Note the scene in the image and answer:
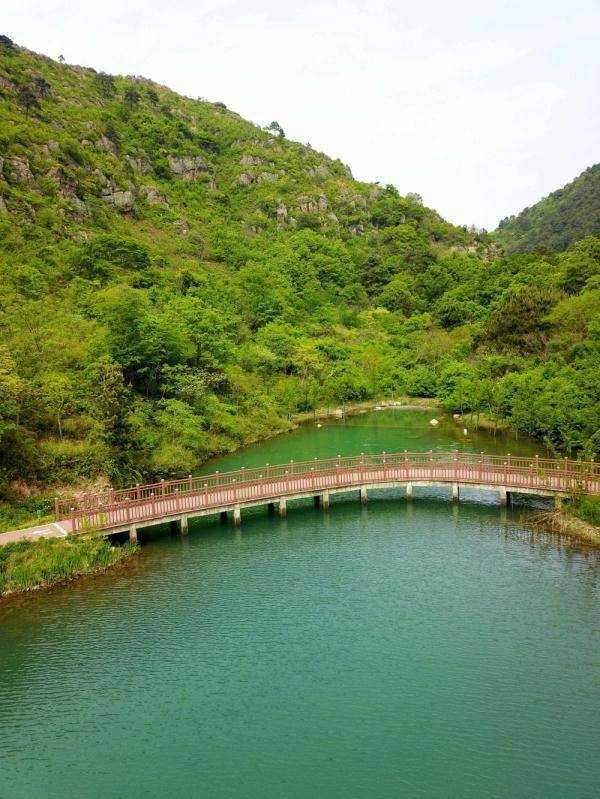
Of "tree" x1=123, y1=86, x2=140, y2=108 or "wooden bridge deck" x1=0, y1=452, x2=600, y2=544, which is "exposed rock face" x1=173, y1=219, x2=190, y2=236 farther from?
"wooden bridge deck" x1=0, y1=452, x2=600, y2=544

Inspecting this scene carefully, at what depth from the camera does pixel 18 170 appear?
55.0 m

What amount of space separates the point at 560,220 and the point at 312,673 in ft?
401

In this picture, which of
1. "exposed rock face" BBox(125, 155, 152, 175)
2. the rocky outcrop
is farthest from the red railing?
"exposed rock face" BBox(125, 155, 152, 175)

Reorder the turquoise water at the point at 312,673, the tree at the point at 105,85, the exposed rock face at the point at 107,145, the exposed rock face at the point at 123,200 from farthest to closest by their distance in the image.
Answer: the tree at the point at 105,85
the exposed rock face at the point at 107,145
the exposed rock face at the point at 123,200
the turquoise water at the point at 312,673

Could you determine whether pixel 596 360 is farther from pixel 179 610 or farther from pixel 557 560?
pixel 179 610

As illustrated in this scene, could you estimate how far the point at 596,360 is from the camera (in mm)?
36344

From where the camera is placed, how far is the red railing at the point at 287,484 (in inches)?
915

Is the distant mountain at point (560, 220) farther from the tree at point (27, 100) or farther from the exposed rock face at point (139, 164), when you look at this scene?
the tree at point (27, 100)

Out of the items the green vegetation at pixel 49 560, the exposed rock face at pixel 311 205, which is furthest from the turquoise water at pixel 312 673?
the exposed rock face at pixel 311 205

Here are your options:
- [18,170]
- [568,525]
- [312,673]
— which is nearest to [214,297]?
[18,170]

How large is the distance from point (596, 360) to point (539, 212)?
12406cm

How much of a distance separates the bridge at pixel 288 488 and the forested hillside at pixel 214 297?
354 cm

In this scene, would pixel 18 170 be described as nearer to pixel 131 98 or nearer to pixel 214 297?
pixel 214 297

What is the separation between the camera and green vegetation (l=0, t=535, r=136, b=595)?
63.8ft
